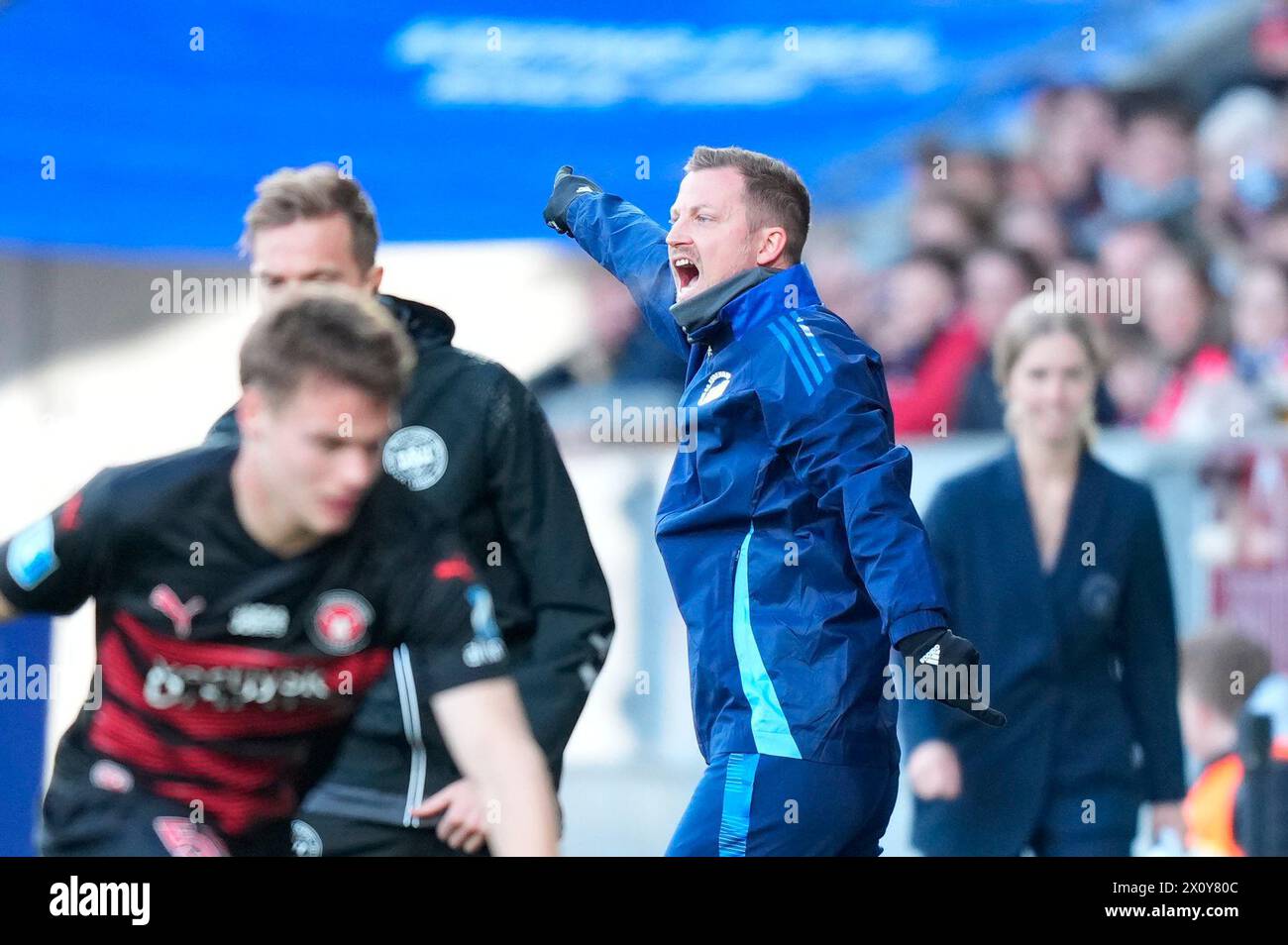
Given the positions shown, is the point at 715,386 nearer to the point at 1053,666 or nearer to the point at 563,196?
the point at 563,196

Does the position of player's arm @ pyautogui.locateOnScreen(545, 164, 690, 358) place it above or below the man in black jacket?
above

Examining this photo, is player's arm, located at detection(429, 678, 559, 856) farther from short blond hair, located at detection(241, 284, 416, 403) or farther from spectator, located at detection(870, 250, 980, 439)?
spectator, located at detection(870, 250, 980, 439)

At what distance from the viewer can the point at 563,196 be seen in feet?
12.7

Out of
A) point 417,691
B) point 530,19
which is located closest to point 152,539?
point 417,691

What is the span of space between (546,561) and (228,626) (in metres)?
0.62

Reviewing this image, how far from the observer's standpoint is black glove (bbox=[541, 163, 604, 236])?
3.86m

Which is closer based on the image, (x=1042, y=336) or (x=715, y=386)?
(x=715, y=386)

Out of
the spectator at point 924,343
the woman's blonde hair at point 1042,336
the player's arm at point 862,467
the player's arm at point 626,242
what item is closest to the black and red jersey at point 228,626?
the player's arm at point 626,242

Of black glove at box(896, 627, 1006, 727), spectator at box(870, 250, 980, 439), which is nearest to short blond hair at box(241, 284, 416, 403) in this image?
black glove at box(896, 627, 1006, 727)

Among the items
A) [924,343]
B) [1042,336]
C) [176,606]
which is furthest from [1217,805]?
[176,606]

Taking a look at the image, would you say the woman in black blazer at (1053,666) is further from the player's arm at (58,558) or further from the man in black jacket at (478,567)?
the player's arm at (58,558)

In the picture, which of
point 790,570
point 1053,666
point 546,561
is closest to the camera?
point 790,570

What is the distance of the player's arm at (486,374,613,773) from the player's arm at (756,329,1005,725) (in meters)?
0.56
